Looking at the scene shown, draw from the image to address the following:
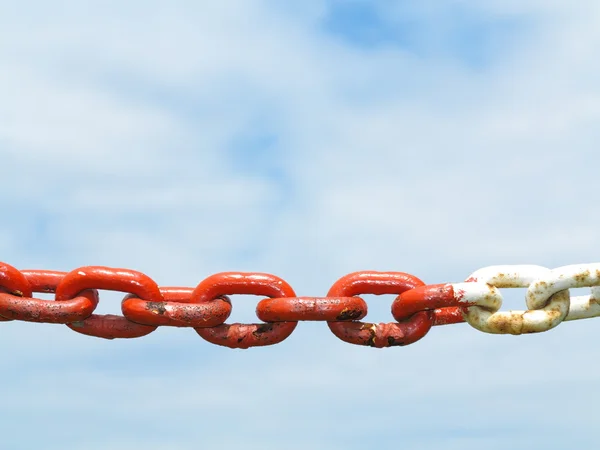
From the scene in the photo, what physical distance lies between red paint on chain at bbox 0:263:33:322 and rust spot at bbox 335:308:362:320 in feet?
5.10

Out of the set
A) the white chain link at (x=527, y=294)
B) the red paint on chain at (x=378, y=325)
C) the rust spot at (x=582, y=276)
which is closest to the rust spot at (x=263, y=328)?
the red paint on chain at (x=378, y=325)

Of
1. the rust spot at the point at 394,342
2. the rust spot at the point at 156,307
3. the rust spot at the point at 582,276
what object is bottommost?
the rust spot at the point at 394,342

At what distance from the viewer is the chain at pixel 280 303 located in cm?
421

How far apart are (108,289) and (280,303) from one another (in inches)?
32.8

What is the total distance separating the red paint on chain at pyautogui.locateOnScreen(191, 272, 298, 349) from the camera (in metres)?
4.24

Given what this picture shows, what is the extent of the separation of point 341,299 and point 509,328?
0.86 metres

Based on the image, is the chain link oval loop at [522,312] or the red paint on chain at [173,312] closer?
the red paint on chain at [173,312]

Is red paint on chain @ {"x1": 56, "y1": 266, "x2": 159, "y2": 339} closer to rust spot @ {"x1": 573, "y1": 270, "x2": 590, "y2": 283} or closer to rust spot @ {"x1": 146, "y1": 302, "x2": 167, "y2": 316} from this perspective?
rust spot @ {"x1": 146, "y1": 302, "x2": 167, "y2": 316}

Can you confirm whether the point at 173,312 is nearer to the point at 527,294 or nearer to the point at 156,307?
the point at 156,307

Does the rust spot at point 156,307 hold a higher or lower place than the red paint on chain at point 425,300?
lower

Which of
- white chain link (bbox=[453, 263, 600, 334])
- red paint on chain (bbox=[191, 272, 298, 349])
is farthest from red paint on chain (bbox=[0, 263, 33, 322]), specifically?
white chain link (bbox=[453, 263, 600, 334])

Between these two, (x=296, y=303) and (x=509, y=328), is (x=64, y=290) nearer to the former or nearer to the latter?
(x=296, y=303)

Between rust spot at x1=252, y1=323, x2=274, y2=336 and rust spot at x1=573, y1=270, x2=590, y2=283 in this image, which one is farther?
rust spot at x1=252, y1=323, x2=274, y2=336

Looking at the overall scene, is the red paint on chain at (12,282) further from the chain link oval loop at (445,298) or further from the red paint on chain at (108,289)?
the chain link oval loop at (445,298)
